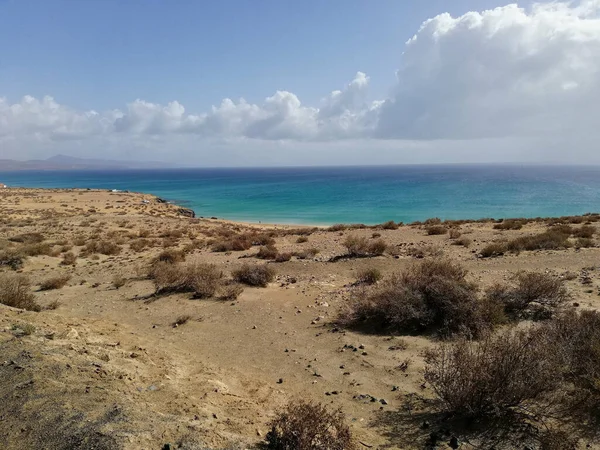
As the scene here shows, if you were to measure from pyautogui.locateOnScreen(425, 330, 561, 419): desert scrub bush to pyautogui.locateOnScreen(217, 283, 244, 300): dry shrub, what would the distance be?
7.16m

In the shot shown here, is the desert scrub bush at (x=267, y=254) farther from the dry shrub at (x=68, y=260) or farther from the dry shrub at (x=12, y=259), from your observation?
the dry shrub at (x=12, y=259)

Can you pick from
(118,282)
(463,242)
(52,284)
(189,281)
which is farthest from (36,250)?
(463,242)

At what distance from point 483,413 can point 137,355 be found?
5752 millimetres

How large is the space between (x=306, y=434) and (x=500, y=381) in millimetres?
2518

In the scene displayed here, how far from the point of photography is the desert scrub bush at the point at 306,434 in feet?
12.4

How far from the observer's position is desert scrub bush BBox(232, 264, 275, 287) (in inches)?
478

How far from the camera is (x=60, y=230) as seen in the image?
27344mm

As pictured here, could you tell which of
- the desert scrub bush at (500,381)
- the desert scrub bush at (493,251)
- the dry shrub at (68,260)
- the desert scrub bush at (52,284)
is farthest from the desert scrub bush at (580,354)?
the dry shrub at (68,260)

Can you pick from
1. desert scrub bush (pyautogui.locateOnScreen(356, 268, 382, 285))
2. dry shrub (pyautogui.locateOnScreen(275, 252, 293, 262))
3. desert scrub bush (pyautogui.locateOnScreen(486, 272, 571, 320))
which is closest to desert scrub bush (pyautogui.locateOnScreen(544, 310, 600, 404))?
desert scrub bush (pyautogui.locateOnScreen(486, 272, 571, 320))

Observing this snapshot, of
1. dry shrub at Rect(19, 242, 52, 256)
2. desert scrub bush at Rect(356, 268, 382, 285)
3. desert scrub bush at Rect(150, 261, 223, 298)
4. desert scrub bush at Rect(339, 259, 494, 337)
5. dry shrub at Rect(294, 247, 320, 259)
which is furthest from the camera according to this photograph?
dry shrub at Rect(19, 242, 52, 256)

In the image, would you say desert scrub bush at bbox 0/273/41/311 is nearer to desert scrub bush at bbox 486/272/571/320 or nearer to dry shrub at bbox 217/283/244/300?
dry shrub at bbox 217/283/244/300

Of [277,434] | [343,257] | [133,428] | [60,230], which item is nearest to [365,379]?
[277,434]

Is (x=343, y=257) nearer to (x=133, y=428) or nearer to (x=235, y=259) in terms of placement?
(x=235, y=259)

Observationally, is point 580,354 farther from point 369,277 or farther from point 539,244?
point 539,244
